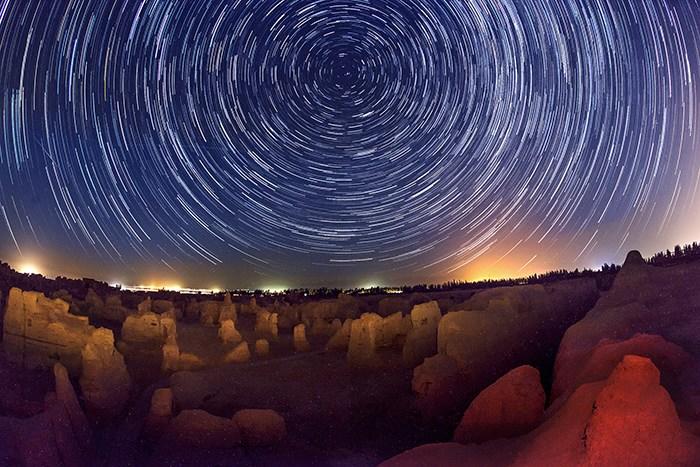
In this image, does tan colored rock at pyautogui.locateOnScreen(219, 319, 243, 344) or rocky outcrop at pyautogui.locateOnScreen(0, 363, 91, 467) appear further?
tan colored rock at pyautogui.locateOnScreen(219, 319, 243, 344)

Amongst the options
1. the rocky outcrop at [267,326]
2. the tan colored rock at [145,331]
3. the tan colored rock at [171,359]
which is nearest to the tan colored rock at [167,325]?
the tan colored rock at [145,331]

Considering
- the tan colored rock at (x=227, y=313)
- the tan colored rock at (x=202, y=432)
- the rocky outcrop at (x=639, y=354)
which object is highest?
the tan colored rock at (x=227, y=313)

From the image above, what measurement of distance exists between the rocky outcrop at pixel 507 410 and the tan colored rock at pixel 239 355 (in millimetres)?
14136

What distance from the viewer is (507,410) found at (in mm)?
13172

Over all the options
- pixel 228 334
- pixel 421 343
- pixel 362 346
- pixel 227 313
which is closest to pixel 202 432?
pixel 362 346

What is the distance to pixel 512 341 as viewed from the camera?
68.5ft

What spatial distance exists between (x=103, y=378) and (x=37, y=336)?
14.4 ft

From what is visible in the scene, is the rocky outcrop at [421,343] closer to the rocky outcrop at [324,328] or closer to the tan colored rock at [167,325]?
the rocky outcrop at [324,328]

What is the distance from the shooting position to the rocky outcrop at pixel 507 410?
13.0 metres

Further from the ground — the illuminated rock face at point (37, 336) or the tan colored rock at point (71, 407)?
the illuminated rock face at point (37, 336)

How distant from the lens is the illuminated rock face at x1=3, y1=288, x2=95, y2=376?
22.4m

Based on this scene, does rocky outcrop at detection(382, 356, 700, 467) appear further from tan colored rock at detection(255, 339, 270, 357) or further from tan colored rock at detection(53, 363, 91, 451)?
tan colored rock at detection(255, 339, 270, 357)

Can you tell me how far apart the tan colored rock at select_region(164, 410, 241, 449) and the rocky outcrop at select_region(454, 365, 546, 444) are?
692cm

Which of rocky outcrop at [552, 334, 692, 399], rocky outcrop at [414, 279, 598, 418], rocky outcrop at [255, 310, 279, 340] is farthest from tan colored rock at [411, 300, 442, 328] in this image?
rocky outcrop at [552, 334, 692, 399]
